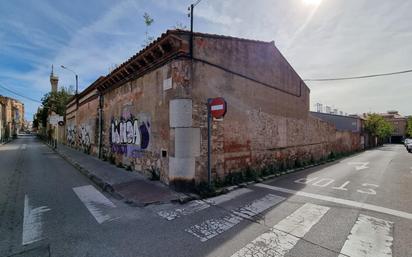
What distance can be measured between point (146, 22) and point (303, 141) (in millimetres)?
13232

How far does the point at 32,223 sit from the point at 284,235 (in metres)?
4.75

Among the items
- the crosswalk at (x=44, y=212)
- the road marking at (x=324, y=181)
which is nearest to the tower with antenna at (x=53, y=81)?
the crosswalk at (x=44, y=212)

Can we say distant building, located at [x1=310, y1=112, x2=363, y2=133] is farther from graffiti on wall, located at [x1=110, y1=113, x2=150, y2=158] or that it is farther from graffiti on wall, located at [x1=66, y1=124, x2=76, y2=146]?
graffiti on wall, located at [x1=66, y1=124, x2=76, y2=146]

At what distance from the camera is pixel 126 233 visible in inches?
153

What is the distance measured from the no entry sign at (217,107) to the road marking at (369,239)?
4015 millimetres

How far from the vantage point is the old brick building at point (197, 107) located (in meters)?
6.69

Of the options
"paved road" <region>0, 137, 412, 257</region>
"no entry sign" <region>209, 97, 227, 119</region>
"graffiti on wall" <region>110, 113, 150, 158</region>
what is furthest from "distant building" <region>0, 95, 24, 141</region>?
"no entry sign" <region>209, 97, 227, 119</region>

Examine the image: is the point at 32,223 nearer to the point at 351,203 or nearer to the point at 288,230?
the point at 288,230

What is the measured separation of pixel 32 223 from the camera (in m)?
4.24

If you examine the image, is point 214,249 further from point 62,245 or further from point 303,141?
point 303,141

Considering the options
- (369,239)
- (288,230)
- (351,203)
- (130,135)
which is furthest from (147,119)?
(369,239)

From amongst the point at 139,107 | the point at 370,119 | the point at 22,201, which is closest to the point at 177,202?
the point at 22,201

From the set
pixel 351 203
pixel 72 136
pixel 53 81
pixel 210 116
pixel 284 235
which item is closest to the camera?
pixel 284 235

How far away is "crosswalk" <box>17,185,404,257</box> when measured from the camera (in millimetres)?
3451
